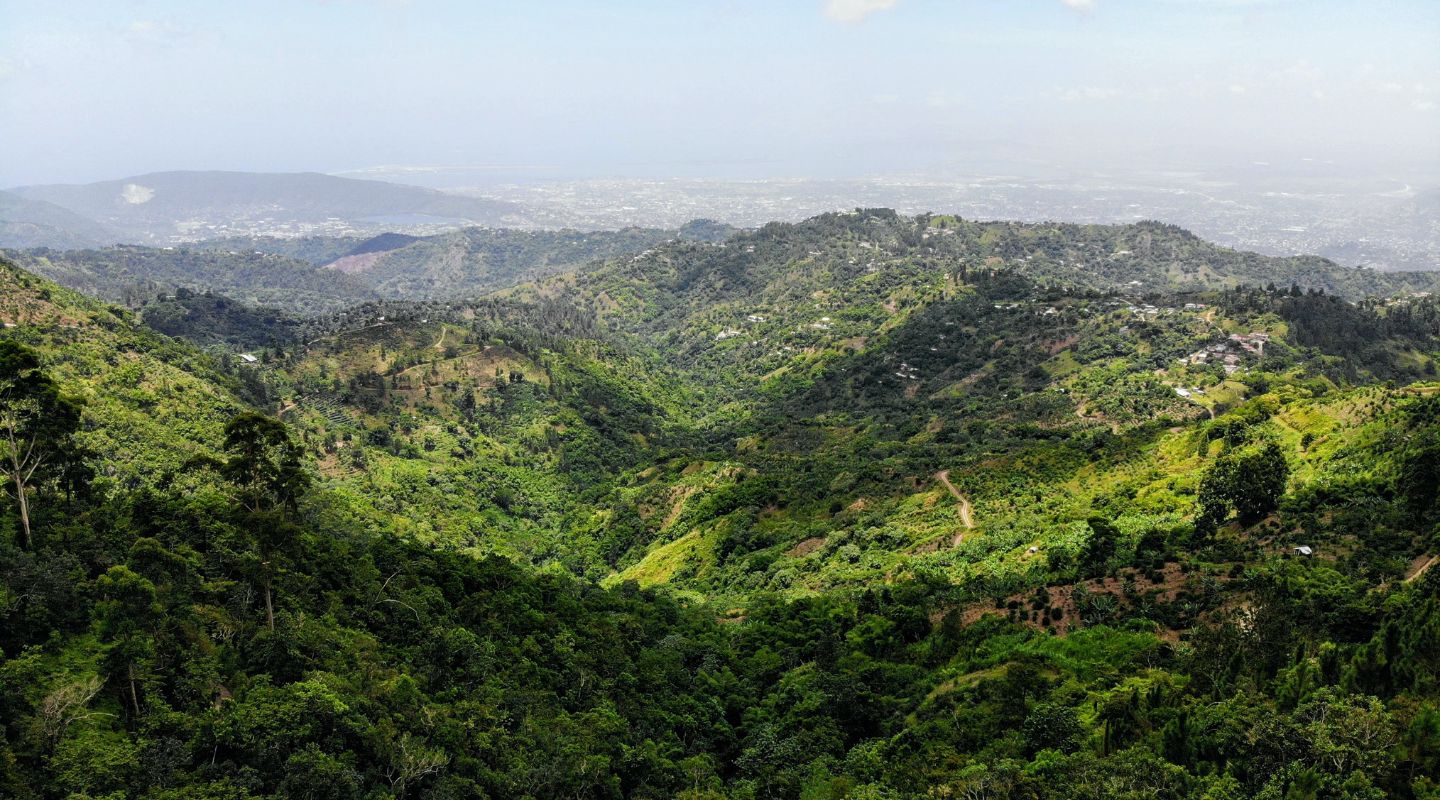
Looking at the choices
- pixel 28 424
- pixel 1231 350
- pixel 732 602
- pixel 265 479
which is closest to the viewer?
pixel 28 424

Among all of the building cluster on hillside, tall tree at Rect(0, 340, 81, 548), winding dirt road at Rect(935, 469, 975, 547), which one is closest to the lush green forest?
tall tree at Rect(0, 340, 81, 548)

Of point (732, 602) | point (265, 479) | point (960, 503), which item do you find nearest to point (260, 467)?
point (265, 479)

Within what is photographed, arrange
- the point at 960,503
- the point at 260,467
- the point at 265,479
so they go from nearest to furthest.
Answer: the point at 260,467
the point at 265,479
the point at 960,503

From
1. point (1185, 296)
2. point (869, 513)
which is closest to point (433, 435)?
point (869, 513)

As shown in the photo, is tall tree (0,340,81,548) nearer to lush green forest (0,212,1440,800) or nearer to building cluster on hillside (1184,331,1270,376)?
lush green forest (0,212,1440,800)

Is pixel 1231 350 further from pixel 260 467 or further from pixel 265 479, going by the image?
pixel 260 467

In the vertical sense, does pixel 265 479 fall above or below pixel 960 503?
above

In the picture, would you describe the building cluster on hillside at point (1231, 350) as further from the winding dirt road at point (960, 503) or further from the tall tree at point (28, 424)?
the tall tree at point (28, 424)
